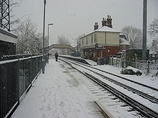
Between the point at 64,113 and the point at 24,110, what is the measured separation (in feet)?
4.28

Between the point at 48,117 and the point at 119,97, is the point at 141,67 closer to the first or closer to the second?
the point at 119,97

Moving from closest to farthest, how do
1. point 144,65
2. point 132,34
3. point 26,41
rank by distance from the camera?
point 144,65 < point 26,41 < point 132,34

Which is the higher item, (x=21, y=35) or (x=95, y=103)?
(x=21, y=35)

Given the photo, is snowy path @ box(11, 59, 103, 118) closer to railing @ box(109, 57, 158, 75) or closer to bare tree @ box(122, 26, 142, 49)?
railing @ box(109, 57, 158, 75)

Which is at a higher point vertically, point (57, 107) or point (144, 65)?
point (144, 65)

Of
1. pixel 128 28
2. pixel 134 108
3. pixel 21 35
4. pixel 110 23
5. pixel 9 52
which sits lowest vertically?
pixel 134 108

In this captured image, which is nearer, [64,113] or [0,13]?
[64,113]

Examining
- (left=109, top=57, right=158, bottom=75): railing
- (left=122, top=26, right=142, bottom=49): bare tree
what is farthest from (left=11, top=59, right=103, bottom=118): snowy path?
(left=122, top=26, right=142, bottom=49): bare tree

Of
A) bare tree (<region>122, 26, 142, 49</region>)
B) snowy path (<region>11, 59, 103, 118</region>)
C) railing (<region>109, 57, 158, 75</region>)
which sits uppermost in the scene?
bare tree (<region>122, 26, 142, 49</region>)

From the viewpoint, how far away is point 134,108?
642cm

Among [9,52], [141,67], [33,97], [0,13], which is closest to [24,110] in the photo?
[33,97]

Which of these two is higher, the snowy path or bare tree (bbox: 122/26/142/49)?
bare tree (bbox: 122/26/142/49)

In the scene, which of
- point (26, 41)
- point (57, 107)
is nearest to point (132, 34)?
point (26, 41)

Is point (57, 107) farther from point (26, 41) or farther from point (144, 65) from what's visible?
point (26, 41)
